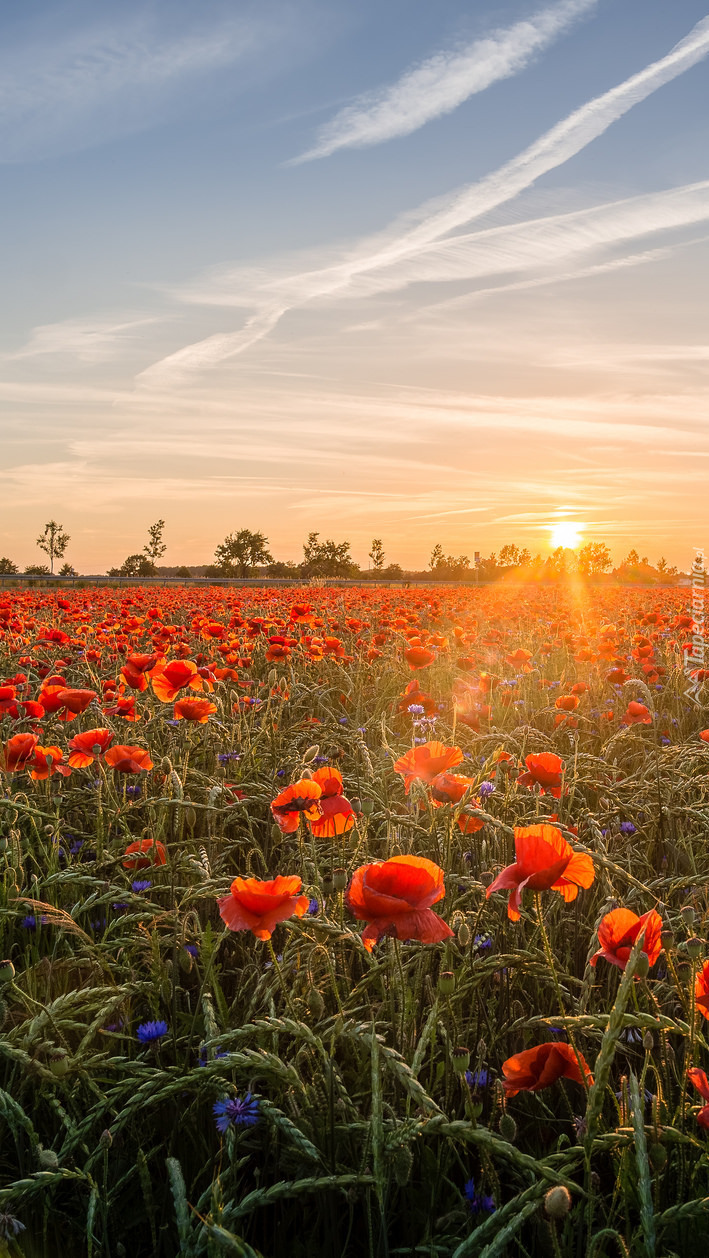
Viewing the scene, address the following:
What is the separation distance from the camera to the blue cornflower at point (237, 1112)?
1.49 meters

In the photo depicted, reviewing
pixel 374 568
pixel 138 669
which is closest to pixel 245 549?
pixel 374 568

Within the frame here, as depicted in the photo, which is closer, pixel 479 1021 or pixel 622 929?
pixel 622 929

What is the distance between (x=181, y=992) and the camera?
2.12 m

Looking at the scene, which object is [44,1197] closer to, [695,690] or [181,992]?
[181,992]

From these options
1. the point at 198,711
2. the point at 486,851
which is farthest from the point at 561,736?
the point at 198,711

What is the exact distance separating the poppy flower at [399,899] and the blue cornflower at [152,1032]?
0.71 m

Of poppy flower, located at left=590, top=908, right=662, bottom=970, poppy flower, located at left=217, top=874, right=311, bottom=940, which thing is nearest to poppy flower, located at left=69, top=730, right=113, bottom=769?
poppy flower, located at left=217, top=874, right=311, bottom=940

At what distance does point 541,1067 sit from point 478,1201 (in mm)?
287

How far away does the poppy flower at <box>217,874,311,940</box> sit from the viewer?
1422 millimetres

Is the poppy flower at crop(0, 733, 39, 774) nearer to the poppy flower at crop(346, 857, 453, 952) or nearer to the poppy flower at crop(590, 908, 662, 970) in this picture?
the poppy flower at crop(346, 857, 453, 952)

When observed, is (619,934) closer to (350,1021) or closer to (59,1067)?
(350,1021)

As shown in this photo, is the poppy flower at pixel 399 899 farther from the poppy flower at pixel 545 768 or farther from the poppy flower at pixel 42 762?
the poppy flower at pixel 42 762

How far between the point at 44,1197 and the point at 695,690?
3.94m

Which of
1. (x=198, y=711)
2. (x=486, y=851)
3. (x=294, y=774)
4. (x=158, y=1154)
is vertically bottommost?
(x=158, y=1154)
